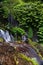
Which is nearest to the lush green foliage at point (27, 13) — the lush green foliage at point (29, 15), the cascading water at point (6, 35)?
the lush green foliage at point (29, 15)

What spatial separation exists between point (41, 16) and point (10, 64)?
46.0 ft

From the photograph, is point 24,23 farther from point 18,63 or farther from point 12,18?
point 18,63

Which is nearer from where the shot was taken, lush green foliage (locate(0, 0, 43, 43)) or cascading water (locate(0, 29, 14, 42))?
cascading water (locate(0, 29, 14, 42))

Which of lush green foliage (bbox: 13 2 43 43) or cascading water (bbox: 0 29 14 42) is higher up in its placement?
cascading water (bbox: 0 29 14 42)

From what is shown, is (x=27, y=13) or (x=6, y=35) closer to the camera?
(x=6, y=35)

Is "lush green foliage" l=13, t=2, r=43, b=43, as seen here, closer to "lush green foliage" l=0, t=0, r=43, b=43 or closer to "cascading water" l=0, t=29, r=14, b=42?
"lush green foliage" l=0, t=0, r=43, b=43

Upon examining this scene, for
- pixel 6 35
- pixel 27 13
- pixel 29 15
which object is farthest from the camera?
pixel 27 13

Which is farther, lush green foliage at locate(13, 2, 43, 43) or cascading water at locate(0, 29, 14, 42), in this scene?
lush green foliage at locate(13, 2, 43, 43)

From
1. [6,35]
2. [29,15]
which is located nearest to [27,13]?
[29,15]

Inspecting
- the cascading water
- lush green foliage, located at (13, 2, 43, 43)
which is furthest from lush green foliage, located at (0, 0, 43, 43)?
the cascading water

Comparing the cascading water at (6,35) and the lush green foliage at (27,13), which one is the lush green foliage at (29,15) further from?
the cascading water at (6,35)

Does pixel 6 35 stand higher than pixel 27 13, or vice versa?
pixel 6 35

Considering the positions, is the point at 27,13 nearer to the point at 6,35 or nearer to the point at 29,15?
the point at 29,15

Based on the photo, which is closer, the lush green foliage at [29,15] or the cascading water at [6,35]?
the cascading water at [6,35]
